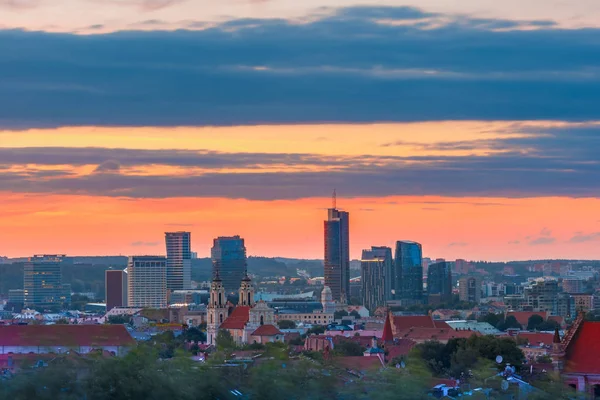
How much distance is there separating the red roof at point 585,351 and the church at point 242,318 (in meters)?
77.8

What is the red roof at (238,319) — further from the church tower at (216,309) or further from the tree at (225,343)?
the tree at (225,343)

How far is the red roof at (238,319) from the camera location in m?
146

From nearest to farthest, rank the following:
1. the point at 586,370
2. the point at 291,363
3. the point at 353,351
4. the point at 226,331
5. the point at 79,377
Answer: the point at 79,377
the point at 291,363
the point at 586,370
the point at 353,351
the point at 226,331

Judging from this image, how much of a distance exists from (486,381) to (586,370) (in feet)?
71.1

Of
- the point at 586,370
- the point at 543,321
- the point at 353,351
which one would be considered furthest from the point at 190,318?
the point at 586,370

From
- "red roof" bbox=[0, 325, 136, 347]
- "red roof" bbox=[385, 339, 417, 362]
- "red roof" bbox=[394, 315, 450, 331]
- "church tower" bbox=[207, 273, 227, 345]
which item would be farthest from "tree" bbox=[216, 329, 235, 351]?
"red roof" bbox=[394, 315, 450, 331]

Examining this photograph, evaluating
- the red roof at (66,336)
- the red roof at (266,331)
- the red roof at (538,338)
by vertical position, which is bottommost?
the red roof at (538,338)

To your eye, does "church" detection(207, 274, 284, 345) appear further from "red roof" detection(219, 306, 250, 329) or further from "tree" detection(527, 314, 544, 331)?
"tree" detection(527, 314, 544, 331)

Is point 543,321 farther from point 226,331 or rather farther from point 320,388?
point 320,388

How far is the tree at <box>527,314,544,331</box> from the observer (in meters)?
168

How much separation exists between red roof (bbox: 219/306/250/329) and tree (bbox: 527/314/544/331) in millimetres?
32761

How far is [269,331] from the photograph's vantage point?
139375 mm

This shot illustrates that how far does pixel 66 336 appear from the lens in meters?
30.2

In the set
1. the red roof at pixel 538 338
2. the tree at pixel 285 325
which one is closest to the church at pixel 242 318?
the tree at pixel 285 325
